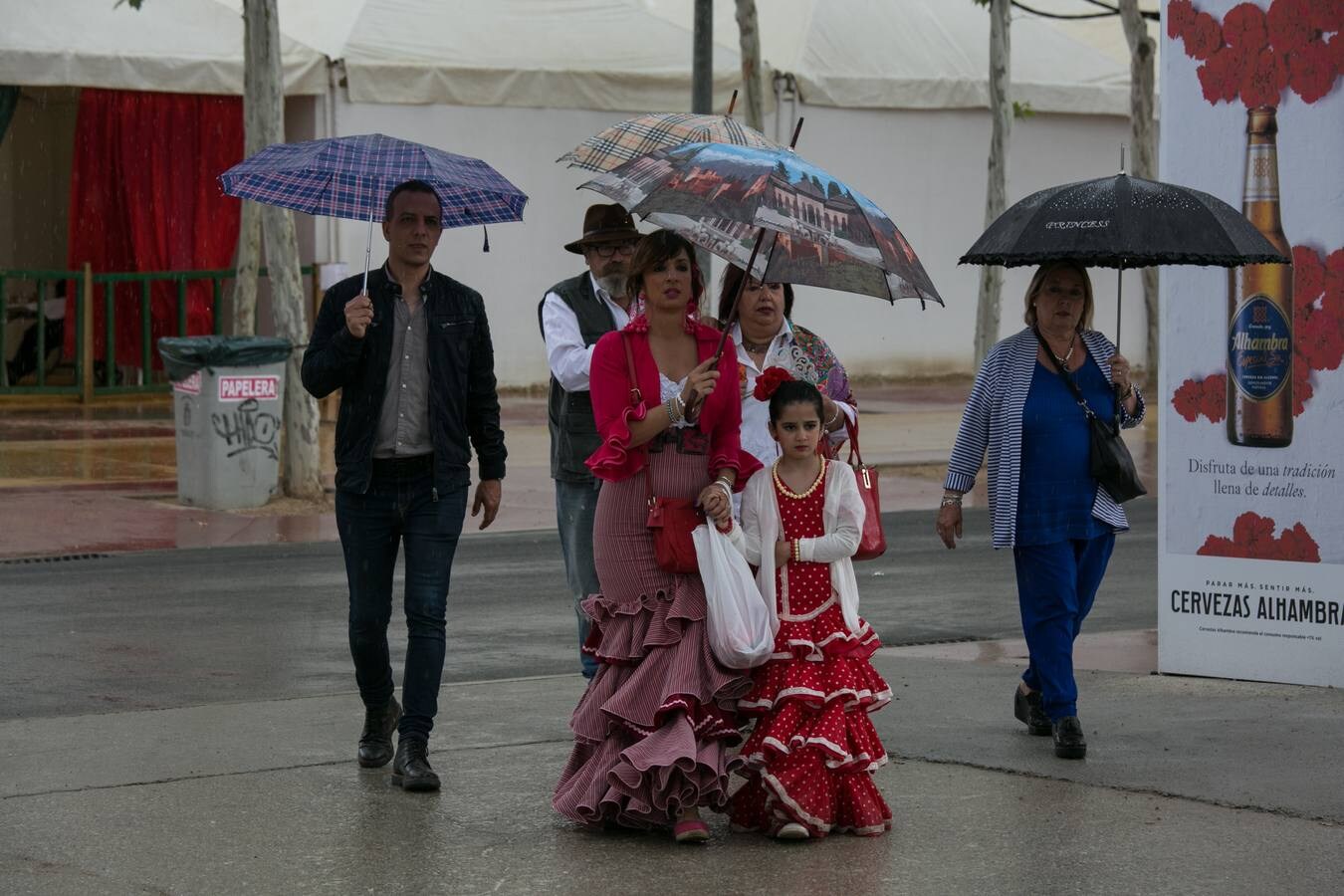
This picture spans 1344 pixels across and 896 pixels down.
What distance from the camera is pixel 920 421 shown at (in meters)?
23.4

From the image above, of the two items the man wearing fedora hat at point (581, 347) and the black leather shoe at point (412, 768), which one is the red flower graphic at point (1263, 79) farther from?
the black leather shoe at point (412, 768)

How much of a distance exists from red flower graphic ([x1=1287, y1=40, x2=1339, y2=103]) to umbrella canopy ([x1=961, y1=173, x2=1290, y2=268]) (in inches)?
49.5

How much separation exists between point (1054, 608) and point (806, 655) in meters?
1.56

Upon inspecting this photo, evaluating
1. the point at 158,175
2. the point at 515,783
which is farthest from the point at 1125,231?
the point at 158,175

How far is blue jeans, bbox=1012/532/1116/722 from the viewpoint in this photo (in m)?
7.30

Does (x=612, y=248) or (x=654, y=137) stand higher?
(x=654, y=137)

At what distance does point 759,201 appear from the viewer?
19.5 ft

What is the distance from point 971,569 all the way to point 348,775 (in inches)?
266

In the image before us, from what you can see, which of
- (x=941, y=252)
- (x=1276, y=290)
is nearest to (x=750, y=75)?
(x=941, y=252)

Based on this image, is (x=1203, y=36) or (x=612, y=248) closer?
(x=612, y=248)

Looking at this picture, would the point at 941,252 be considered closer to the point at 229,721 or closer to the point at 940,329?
the point at 940,329

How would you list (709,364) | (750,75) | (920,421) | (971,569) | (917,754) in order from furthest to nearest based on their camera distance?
(920,421) → (750,75) → (971,569) → (917,754) → (709,364)

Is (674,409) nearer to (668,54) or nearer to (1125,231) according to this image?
(1125,231)

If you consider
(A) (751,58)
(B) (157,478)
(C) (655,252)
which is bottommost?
A: (B) (157,478)
